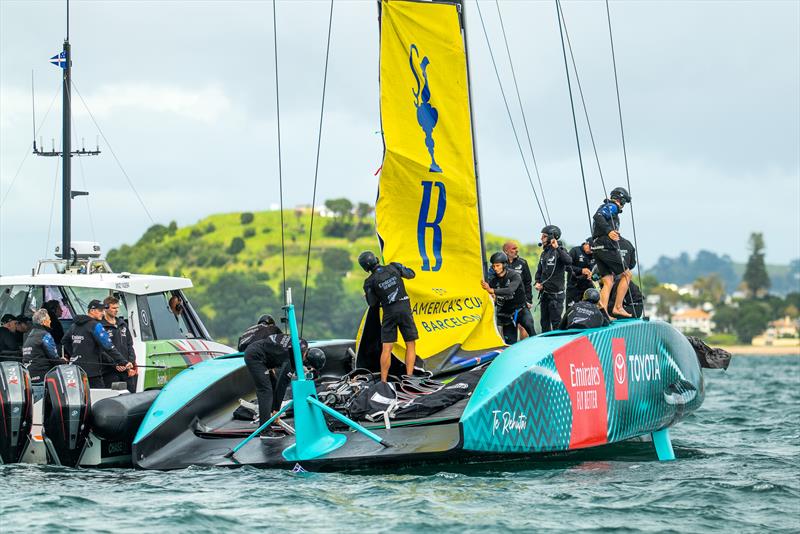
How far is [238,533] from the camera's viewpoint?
27.1 ft

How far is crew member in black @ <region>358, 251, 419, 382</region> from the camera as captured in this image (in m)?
11.9

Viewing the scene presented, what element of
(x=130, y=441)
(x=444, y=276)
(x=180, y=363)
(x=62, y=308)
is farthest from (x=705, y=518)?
(x=62, y=308)

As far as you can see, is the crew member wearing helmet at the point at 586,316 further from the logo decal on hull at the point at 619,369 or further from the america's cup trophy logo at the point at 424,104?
the america's cup trophy logo at the point at 424,104

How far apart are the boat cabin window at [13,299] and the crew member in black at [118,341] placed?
155cm

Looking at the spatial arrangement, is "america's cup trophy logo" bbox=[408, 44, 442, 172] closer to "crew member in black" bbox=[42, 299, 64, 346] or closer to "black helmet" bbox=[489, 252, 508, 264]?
"black helmet" bbox=[489, 252, 508, 264]

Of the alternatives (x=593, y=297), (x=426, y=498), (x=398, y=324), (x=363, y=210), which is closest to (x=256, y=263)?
(x=363, y=210)

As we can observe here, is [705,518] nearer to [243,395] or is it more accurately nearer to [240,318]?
[243,395]

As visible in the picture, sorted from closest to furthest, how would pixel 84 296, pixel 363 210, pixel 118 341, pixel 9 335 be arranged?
1. pixel 118 341
2. pixel 9 335
3. pixel 84 296
4. pixel 363 210

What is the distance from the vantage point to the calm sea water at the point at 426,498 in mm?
8500

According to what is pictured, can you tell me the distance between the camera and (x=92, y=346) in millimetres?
12445

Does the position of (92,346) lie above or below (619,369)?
above

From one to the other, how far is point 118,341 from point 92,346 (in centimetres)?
38

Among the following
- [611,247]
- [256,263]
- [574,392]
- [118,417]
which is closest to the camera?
[574,392]

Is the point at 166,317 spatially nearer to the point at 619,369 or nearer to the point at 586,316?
the point at 586,316
